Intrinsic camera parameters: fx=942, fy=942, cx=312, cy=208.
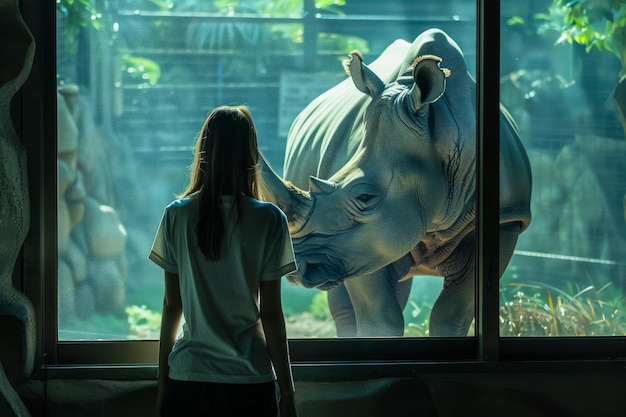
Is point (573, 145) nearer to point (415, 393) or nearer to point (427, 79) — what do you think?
point (427, 79)

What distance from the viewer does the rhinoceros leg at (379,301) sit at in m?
4.71

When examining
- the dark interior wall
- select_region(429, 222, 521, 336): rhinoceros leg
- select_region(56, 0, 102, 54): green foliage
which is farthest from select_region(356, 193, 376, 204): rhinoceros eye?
select_region(56, 0, 102, 54): green foliage

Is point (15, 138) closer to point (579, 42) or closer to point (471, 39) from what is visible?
point (471, 39)

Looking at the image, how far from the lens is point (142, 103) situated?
4.12m

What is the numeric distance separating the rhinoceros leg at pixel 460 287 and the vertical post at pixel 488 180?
425 mm

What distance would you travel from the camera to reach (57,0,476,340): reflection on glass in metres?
3.95

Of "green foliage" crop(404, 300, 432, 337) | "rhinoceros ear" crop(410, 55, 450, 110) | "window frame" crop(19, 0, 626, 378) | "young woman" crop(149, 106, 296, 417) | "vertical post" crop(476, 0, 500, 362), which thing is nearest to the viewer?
"young woman" crop(149, 106, 296, 417)

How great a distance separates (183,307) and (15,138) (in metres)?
1.16

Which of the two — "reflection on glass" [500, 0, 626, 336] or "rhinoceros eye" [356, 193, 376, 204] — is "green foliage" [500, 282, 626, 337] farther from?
"rhinoceros eye" [356, 193, 376, 204]

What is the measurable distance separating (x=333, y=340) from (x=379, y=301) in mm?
995

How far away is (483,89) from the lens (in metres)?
3.81

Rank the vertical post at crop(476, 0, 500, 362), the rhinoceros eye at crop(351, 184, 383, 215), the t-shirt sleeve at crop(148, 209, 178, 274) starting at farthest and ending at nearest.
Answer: the rhinoceros eye at crop(351, 184, 383, 215) → the vertical post at crop(476, 0, 500, 362) → the t-shirt sleeve at crop(148, 209, 178, 274)

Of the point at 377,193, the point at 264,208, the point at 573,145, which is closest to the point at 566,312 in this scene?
the point at 573,145

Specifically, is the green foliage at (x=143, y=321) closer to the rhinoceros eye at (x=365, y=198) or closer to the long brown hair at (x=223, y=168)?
the rhinoceros eye at (x=365, y=198)
